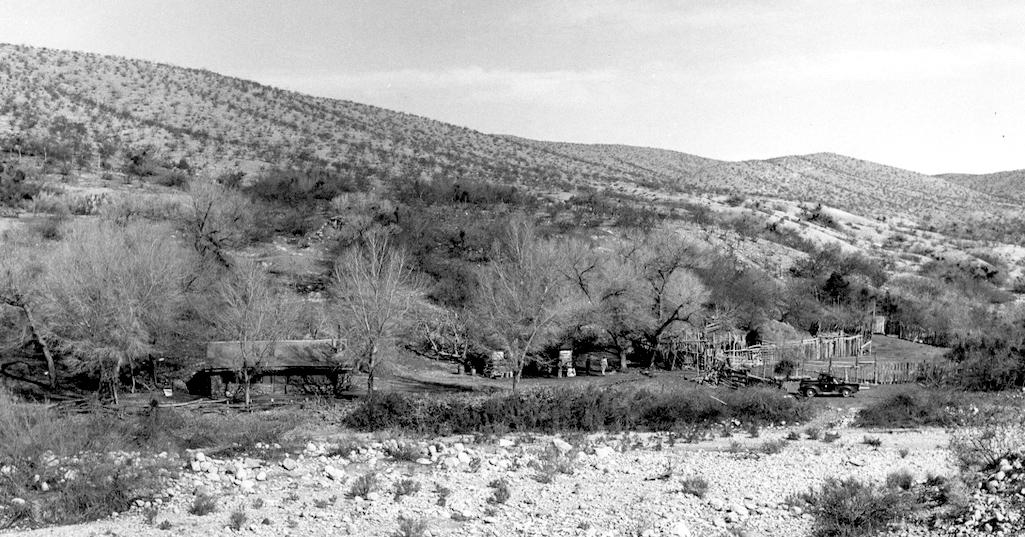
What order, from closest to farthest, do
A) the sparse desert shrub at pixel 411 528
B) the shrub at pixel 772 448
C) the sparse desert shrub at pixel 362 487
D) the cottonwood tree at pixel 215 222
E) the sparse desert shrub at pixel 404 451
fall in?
the sparse desert shrub at pixel 411 528 < the sparse desert shrub at pixel 362 487 < the sparse desert shrub at pixel 404 451 < the shrub at pixel 772 448 < the cottonwood tree at pixel 215 222

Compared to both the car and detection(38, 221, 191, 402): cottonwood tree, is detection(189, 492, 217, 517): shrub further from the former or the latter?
the car

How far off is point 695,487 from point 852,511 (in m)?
2.95

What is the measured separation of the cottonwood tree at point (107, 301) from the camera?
993 inches

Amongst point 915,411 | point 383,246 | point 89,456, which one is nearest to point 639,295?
point 383,246

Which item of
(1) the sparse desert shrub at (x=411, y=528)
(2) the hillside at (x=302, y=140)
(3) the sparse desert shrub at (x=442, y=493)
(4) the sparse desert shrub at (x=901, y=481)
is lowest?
(3) the sparse desert shrub at (x=442, y=493)

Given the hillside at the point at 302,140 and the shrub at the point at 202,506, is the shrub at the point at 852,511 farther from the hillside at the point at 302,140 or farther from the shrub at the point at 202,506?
the hillside at the point at 302,140

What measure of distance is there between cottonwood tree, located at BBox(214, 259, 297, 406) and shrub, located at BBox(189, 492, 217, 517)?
1171 centimetres

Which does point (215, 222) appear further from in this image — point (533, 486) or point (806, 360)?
point (533, 486)

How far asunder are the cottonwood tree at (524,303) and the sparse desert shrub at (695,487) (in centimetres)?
1199

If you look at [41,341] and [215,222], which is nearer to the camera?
[41,341]

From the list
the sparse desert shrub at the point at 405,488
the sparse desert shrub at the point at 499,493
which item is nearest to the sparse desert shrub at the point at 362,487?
the sparse desert shrub at the point at 405,488

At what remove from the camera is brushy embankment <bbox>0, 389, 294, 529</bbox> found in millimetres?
13570

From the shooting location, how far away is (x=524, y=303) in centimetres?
2973

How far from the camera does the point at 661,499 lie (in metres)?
14.5
